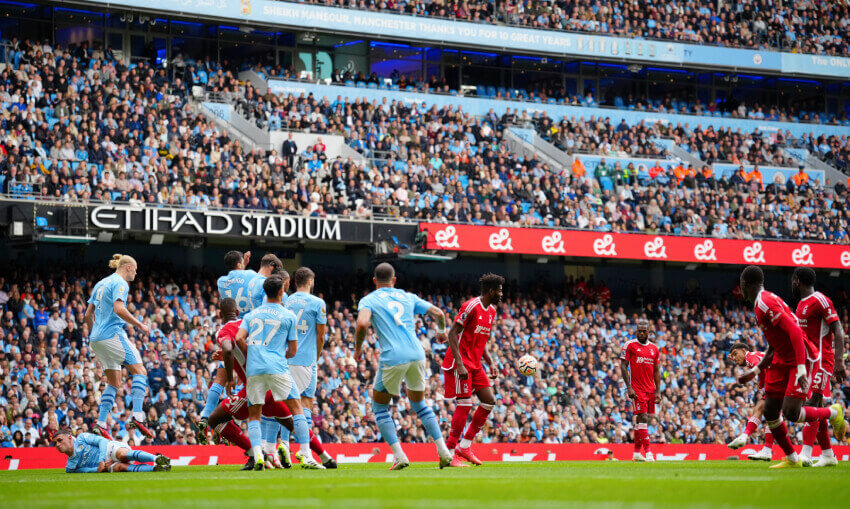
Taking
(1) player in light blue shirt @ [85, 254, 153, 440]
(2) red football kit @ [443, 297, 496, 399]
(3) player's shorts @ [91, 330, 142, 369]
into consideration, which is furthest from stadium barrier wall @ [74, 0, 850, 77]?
(2) red football kit @ [443, 297, 496, 399]

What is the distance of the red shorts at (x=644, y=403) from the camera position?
1997 centimetres

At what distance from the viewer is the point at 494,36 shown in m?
43.5

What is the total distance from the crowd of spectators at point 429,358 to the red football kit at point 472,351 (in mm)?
10998

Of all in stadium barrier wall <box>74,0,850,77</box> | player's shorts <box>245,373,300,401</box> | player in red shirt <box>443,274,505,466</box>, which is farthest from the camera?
stadium barrier wall <box>74,0,850,77</box>

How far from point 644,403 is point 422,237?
543 inches

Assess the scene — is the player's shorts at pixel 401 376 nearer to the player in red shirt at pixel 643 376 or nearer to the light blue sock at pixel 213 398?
the light blue sock at pixel 213 398

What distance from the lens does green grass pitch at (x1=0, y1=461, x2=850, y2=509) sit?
28.3 ft

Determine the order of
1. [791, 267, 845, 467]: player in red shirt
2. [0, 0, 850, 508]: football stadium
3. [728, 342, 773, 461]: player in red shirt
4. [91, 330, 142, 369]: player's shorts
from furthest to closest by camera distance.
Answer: [728, 342, 773, 461]: player in red shirt → [91, 330, 142, 369]: player's shorts → [0, 0, 850, 508]: football stadium → [791, 267, 845, 467]: player in red shirt

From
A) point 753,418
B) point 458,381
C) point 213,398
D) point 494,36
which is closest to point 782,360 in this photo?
point 458,381

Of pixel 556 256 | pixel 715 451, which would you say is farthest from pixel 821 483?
pixel 556 256

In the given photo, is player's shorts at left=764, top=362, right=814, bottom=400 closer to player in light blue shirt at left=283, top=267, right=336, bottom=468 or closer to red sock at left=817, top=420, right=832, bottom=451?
red sock at left=817, top=420, right=832, bottom=451

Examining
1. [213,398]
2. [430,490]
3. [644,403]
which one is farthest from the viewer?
[644,403]

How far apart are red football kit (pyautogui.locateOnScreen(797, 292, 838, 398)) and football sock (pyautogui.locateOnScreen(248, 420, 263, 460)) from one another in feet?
22.3

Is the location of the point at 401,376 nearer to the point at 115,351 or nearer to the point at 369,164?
the point at 115,351
